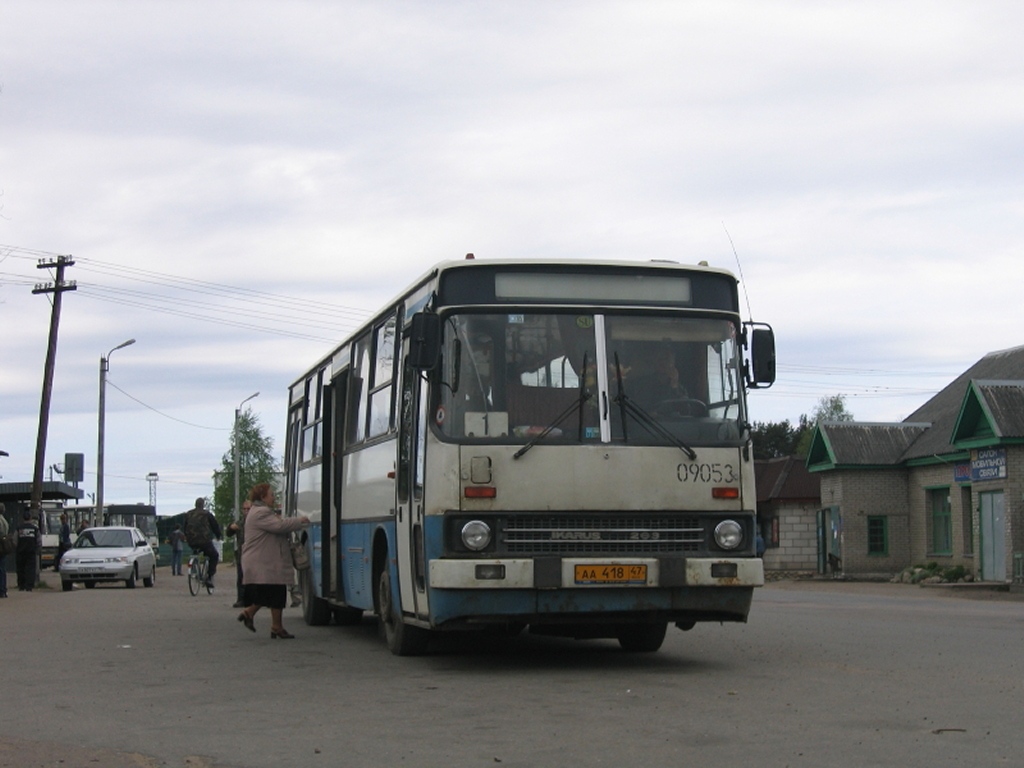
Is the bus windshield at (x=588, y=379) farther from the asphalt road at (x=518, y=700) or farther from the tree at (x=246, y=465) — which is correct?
the tree at (x=246, y=465)

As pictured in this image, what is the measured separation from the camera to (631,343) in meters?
12.5

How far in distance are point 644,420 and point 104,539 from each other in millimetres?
28157

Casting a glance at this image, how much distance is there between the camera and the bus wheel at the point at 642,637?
13883mm

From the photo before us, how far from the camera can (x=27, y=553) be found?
34.4m

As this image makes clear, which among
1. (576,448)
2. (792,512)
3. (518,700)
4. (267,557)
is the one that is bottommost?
(518,700)

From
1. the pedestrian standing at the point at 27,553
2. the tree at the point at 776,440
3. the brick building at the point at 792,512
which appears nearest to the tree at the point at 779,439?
the tree at the point at 776,440

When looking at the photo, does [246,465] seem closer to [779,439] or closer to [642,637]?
[779,439]

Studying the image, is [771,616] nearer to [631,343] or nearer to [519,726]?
[631,343]

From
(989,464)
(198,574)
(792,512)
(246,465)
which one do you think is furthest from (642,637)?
(246,465)

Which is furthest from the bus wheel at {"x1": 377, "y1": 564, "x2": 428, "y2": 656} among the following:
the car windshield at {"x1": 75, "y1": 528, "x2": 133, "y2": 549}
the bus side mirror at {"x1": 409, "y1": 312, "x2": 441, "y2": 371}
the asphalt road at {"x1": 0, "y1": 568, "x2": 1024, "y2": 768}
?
the car windshield at {"x1": 75, "y1": 528, "x2": 133, "y2": 549}

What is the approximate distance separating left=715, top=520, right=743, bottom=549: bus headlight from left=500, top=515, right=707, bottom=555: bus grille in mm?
113

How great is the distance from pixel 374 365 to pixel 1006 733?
26.1 feet

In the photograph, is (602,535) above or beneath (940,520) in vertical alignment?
beneath

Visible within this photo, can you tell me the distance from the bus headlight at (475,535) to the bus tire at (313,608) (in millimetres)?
7807
